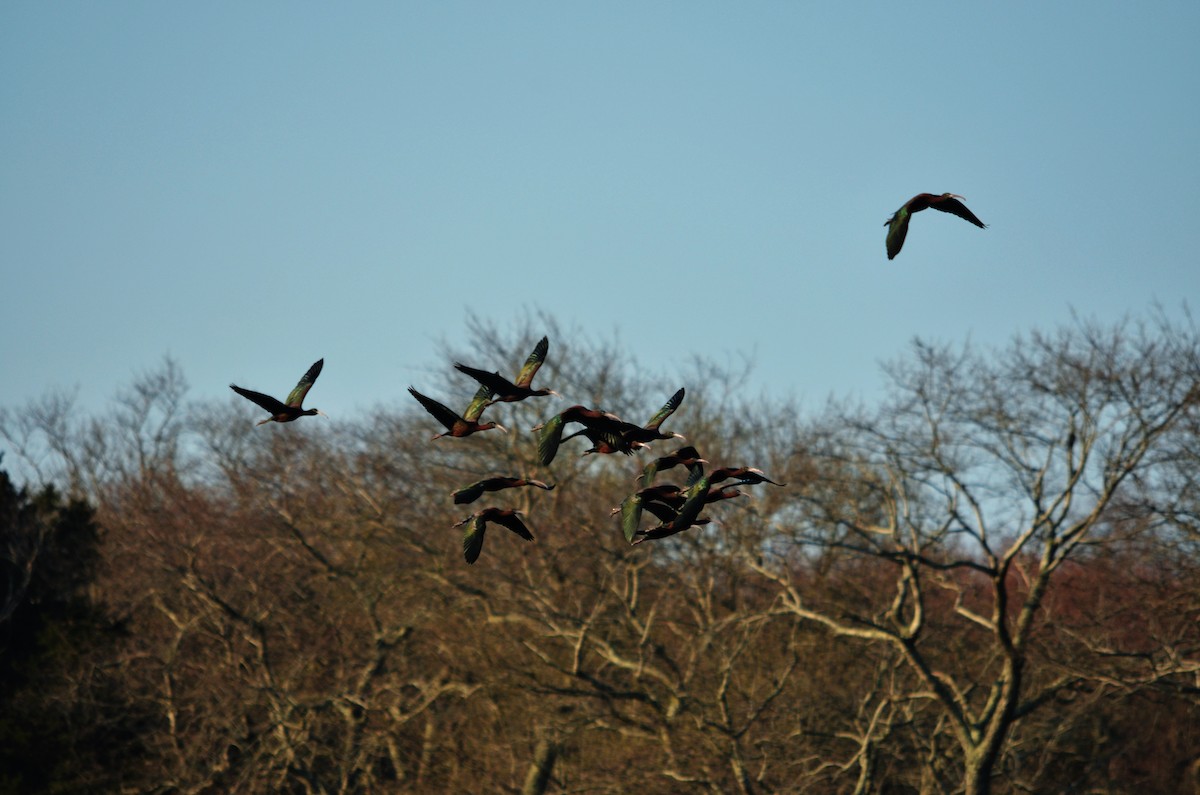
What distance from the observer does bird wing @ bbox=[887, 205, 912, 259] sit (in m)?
5.37

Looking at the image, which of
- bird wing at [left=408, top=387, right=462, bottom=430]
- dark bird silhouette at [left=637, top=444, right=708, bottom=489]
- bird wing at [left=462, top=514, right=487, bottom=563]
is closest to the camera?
bird wing at [left=408, top=387, right=462, bottom=430]

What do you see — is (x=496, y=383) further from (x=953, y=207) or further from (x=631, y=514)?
(x=953, y=207)

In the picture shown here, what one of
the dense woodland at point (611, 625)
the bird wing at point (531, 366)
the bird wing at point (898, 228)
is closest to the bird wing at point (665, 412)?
the bird wing at point (531, 366)

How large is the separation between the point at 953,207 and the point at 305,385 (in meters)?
2.67

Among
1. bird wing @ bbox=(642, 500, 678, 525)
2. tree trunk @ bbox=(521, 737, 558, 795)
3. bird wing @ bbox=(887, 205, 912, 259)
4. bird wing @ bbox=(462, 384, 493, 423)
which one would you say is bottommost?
tree trunk @ bbox=(521, 737, 558, 795)

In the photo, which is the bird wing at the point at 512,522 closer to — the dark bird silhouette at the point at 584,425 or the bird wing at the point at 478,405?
the dark bird silhouette at the point at 584,425

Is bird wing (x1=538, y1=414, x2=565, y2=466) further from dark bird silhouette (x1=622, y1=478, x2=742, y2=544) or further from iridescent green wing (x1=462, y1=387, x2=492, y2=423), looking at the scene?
dark bird silhouette (x1=622, y1=478, x2=742, y2=544)

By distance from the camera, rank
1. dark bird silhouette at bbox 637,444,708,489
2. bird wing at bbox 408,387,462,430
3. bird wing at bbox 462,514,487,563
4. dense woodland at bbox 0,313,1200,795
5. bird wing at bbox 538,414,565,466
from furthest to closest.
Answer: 1. dense woodland at bbox 0,313,1200,795
2. bird wing at bbox 462,514,487,563
3. dark bird silhouette at bbox 637,444,708,489
4. bird wing at bbox 538,414,565,466
5. bird wing at bbox 408,387,462,430

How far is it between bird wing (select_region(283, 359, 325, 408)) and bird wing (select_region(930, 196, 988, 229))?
2.52 meters

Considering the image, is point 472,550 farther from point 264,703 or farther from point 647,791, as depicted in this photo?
Answer: point 264,703

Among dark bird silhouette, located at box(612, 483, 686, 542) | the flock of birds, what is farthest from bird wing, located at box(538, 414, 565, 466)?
dark bird silhouette, located at box(612, 483, 686, 542)

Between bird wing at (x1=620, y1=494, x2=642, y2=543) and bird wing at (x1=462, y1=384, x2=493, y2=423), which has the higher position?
bird wing at (x1=462, y1=384, x2=493, y2=423)

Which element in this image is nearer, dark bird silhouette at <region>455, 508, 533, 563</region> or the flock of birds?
the flock of birds

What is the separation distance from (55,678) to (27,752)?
1482 millimetres
